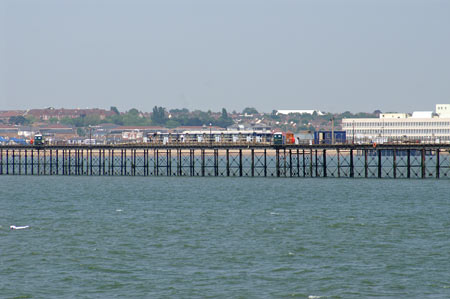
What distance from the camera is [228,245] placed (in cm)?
4391

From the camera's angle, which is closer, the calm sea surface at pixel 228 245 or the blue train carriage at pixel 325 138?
the calm sea surface at pixel 228 245

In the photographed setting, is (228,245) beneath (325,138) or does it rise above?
beneath

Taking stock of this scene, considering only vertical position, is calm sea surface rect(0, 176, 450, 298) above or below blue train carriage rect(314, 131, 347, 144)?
below

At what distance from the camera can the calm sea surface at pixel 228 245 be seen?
3369cm

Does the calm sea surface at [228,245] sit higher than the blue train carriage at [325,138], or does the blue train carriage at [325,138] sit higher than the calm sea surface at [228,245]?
the blue train carriage at [325,138]

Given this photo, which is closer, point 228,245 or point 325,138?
point 228,245

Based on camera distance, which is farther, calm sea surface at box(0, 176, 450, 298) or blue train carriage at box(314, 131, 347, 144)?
blue train carriage at box(314, 131, 347, 144)

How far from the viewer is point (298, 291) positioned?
3278 cm

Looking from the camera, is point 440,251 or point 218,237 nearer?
point 440,251

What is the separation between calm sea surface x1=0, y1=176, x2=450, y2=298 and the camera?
111ft

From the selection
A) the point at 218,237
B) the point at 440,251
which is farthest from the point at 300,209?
the point at 440,251

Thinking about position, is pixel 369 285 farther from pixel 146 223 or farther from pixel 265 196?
pixel 265 196

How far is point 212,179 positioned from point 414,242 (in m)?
63.1

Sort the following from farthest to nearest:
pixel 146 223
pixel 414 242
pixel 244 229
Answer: pixel 146 223 → pixel 244 229 → pixel 414 242
